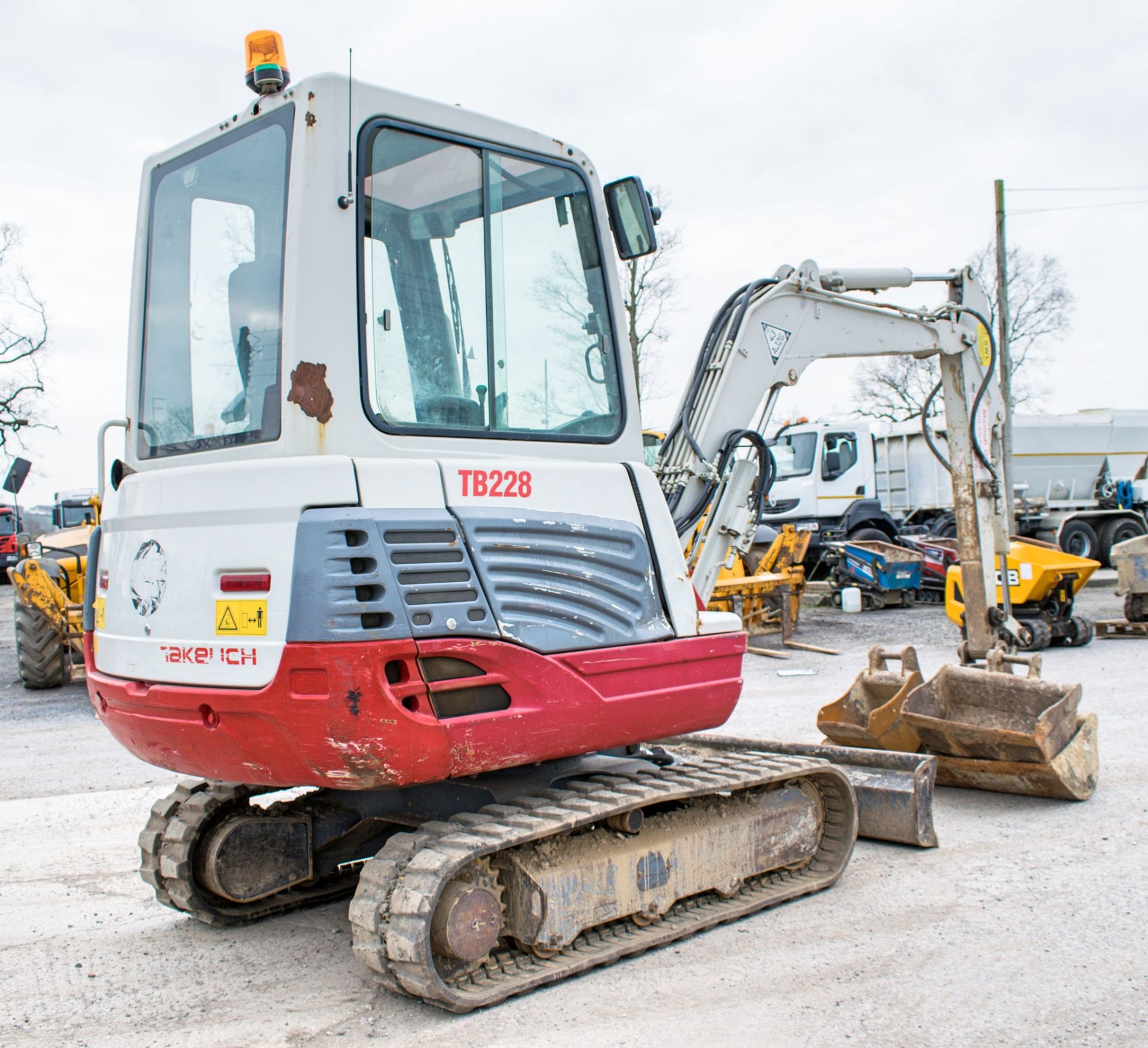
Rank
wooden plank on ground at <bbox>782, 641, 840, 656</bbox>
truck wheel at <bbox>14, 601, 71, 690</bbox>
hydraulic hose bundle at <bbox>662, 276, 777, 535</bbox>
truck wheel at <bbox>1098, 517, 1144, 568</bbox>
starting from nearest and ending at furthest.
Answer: hydraulic hose bundle at <bbox>662, 276, 777, 535</bbox>
truck wheel at <bbox>14, 601, 71, 690</bbox>
wooden plank on ground at <bbox>782, 641, 840, 656</bbox>
truck wheel at <bbox>1098, 517, 1144, 568</bbox>

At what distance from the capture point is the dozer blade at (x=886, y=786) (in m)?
5.16

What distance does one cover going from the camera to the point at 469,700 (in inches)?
139

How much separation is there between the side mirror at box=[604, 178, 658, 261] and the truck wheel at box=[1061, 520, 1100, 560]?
19768mm

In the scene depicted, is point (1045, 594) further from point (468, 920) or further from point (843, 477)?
point (468, 920)

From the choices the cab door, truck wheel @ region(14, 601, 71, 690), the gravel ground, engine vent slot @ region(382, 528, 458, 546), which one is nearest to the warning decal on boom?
the gravel ground

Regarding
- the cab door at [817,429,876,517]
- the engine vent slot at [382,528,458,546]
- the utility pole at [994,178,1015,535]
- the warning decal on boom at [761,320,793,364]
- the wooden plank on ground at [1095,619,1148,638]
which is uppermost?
the utility pole at [994,178,1015,535]

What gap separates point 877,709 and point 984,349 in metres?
2.52

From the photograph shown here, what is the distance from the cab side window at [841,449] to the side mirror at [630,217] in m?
14.2

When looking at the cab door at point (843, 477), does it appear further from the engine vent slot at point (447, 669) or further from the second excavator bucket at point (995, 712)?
the engine vent slot at point (447, 669)

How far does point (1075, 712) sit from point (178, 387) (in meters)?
4.84

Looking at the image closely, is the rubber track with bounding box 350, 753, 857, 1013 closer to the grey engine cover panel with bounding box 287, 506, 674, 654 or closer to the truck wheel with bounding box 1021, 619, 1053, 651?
the grey engine cover panel with bounding box 287, 506, 674, 654

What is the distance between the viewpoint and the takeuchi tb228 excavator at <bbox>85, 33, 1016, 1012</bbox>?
11.1ft

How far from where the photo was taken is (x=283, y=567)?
333 cm

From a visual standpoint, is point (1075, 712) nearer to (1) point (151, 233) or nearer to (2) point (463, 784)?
(2) point (463, 784)
